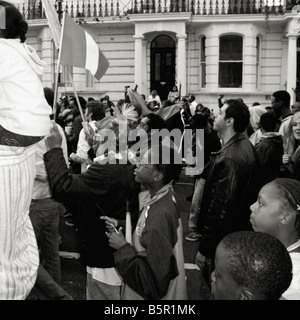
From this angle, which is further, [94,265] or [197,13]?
[197,13]

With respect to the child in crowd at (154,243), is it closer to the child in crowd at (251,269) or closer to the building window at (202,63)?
the child in crowd at (251,269)

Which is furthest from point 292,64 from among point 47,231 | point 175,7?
point 47,231

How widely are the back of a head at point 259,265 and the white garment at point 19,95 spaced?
972mm

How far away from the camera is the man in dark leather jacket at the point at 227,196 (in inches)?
157

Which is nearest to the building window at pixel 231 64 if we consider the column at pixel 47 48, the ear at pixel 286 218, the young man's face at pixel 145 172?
the column at pixel 47 48

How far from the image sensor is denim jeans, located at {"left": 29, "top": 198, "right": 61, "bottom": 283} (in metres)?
4.78

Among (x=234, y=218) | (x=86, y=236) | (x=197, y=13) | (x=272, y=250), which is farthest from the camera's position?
(x=197, y=13)

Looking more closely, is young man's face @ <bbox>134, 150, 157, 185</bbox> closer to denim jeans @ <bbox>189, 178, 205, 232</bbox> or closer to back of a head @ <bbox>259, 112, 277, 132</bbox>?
back of a head @ <bbox>259, 112, 277, 132</bbox>

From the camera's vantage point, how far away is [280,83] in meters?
23.1

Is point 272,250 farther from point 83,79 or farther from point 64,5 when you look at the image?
point 64,5

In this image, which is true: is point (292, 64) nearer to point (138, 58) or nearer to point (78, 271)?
point (138, 58)

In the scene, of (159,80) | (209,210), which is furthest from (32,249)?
(159,80)

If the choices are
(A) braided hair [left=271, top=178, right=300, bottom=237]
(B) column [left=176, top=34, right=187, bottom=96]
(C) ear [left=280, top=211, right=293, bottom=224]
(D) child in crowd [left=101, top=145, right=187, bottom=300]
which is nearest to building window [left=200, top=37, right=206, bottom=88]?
(B) column [left=176, top=34, right=187, bottom=96]

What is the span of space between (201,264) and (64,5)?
22.7 m
